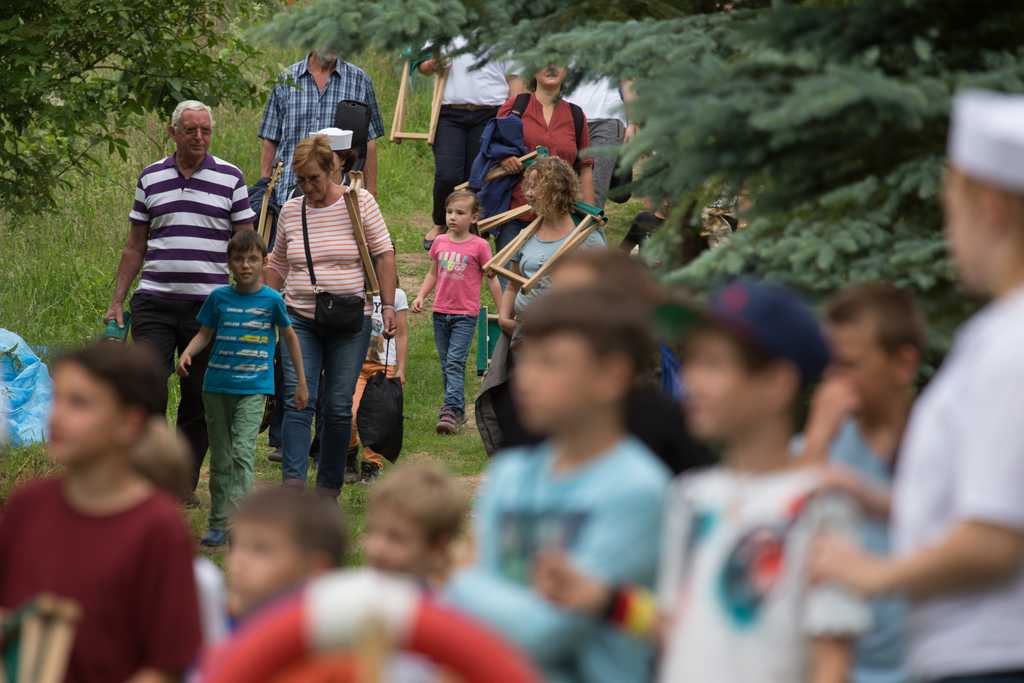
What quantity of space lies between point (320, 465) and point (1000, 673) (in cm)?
673

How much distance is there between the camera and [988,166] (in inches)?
102

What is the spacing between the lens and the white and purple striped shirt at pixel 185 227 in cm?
913

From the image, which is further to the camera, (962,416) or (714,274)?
(714,274)

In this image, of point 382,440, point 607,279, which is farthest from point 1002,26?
point 382,440

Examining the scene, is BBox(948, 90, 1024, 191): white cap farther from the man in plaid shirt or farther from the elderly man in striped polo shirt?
the man in plaid shirt

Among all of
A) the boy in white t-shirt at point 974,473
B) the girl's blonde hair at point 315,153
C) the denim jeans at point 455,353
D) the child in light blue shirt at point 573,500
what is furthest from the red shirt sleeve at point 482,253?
the boy in white t-shirt at point 974,473

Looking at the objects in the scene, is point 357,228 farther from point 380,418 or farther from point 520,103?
point 520,103

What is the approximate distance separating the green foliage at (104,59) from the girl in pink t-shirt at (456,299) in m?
2.24

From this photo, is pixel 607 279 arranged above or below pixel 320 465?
above

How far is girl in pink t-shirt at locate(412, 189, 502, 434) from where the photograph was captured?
11.5 meters

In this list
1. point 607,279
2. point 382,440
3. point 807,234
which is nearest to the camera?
point 607,279

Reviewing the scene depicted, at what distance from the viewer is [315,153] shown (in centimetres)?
889

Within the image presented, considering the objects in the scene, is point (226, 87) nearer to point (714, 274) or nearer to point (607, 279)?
point (714, 274)

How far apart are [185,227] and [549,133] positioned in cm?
339
